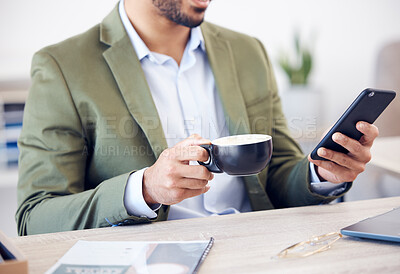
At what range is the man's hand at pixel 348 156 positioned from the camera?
959mm

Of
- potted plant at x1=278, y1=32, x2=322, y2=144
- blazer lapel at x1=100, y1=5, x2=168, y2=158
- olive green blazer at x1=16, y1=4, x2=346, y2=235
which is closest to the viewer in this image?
olive green blazer at x1=16, y1=4, x2=346, y2=235

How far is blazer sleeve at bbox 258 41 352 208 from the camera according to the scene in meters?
1.22

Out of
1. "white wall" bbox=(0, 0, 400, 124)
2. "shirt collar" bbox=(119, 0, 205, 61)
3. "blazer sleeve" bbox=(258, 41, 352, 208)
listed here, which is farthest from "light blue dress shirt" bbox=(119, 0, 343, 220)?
"white wall" bbox=(0, 0, 400, 124)

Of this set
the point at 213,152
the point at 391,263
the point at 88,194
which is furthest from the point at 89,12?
the point at 391,263

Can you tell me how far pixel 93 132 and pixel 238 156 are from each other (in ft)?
1.69

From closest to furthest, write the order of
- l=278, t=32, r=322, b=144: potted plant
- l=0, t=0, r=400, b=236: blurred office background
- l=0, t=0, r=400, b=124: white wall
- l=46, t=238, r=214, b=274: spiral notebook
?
l=46, t=238, r=214, b=274: spiral notebook → l=0, t=0, r=400, b=236: blurred office background → l=0, t=0, r=400, b=124: white wall → l=278, t=32, r=322, b=144: potted plant

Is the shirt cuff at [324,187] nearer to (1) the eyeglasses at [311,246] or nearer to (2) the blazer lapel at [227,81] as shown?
(2) the blazer lapel at [227,81]

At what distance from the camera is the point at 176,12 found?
1.37 meters

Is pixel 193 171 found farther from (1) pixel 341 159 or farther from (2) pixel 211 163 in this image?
(1) pixel 341 159

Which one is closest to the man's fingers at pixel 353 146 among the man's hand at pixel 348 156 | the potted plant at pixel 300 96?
the man's hand at pixel 348 156

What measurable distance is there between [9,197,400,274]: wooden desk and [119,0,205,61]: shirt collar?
59 centimetres

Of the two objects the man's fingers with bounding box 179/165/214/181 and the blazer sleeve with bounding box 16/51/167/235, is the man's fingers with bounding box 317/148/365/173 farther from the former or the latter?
the blazer sleeve with bounding box 16/51/167/235

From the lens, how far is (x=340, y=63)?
325cm

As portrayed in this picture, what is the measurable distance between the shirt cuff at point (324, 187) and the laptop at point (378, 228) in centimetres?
28
